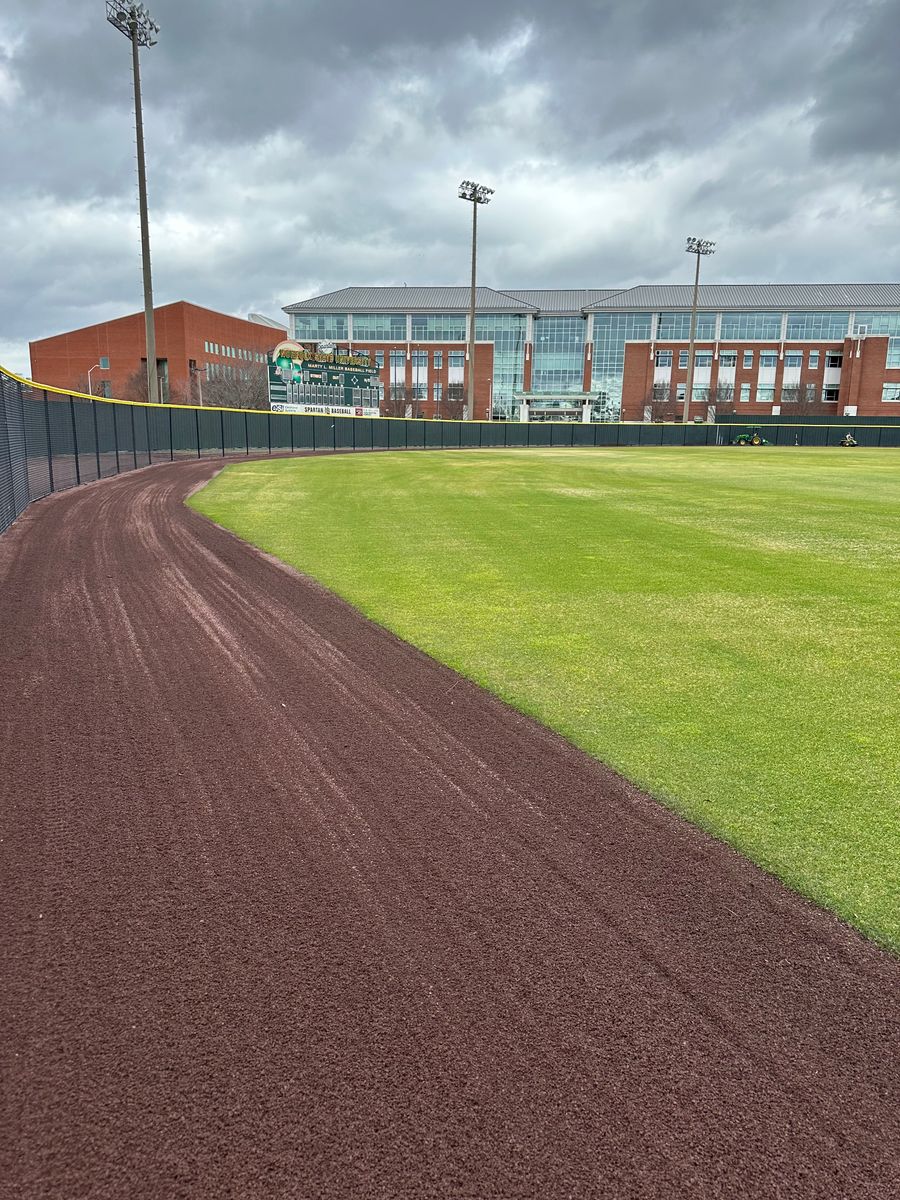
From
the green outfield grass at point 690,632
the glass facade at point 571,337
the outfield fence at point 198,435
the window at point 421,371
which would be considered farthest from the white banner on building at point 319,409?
the window at point 421,371

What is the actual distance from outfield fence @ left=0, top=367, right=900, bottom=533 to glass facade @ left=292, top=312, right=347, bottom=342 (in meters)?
64.9

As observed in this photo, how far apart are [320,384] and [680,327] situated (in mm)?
72777

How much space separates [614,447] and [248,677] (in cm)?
6210

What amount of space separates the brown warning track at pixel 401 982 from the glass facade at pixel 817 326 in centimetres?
12280

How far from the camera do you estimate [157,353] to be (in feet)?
355

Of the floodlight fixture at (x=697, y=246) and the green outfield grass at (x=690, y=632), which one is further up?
the floodlight fixture at (x=697, y=246)

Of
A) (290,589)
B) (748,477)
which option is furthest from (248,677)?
(748,477)

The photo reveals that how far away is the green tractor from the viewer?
75.1 metres

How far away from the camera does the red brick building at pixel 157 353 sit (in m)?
101

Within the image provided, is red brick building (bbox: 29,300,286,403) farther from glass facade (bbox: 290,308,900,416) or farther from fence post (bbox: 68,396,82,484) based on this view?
fence post (bbox: 68,396,82,484)

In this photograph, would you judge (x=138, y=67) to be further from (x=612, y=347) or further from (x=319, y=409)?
(x=612, y=347)

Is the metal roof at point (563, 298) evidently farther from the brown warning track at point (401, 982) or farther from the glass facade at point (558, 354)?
the brown warning track at point (401, 982)

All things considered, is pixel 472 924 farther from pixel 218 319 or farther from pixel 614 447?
pixel 218 319

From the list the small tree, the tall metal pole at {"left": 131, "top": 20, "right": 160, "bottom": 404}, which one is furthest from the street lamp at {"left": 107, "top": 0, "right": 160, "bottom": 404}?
the small tree
